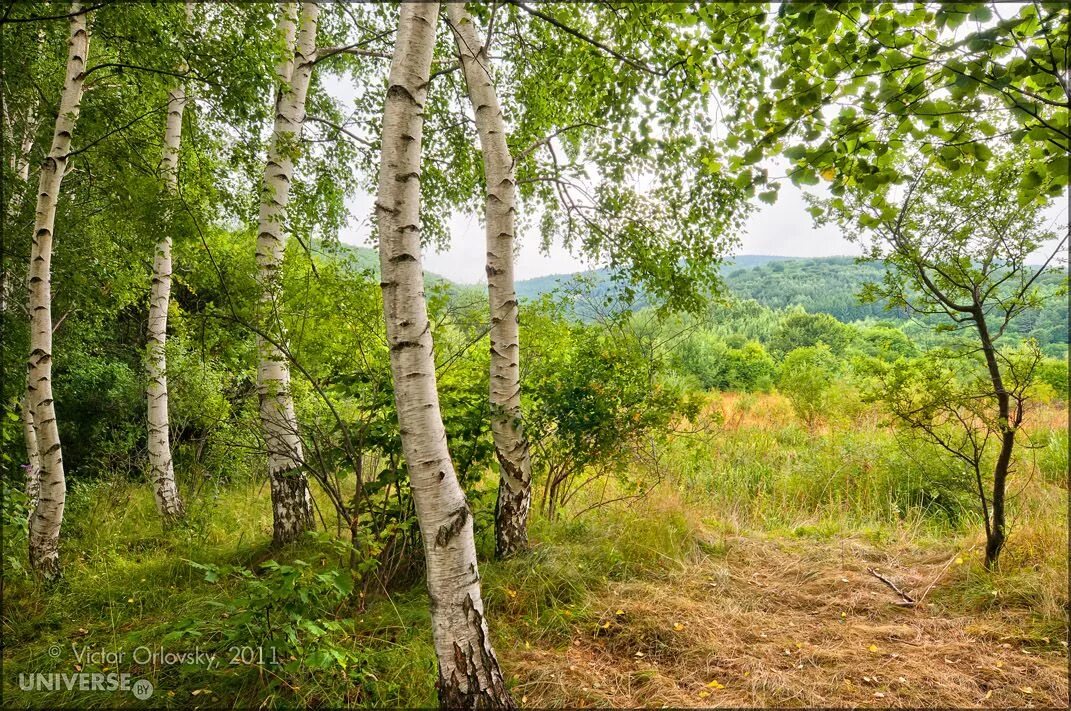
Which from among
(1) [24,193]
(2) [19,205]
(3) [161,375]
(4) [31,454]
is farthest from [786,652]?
(1) [24,193]

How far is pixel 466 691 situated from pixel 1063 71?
114 inches

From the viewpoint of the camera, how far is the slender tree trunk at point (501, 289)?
3.35 meters

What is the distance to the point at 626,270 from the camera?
4156 mm

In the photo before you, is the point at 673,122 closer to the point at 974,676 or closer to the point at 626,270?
the point at 626,270

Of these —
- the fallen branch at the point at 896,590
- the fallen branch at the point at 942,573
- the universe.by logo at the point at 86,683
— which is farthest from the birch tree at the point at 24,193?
the fallen branch at the point at 942,573

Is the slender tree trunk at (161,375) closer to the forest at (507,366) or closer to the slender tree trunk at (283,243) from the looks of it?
the forest at (507,366)

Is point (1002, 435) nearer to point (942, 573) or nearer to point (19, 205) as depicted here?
point (942, 573)

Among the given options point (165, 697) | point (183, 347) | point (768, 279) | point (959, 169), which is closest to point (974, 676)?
point (959, 169)

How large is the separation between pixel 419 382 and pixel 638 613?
209 cm

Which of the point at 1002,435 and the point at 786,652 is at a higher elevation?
the point at 1002,435

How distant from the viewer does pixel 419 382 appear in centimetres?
204

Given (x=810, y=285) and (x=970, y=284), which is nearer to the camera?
(x=970, y=284)

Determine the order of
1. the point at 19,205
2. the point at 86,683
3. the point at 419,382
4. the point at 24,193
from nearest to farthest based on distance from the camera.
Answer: the point at 419,382, the point at 86,683, the point at 19,205, the point at 24,193

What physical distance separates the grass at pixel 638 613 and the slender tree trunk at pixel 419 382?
1.43 feet
